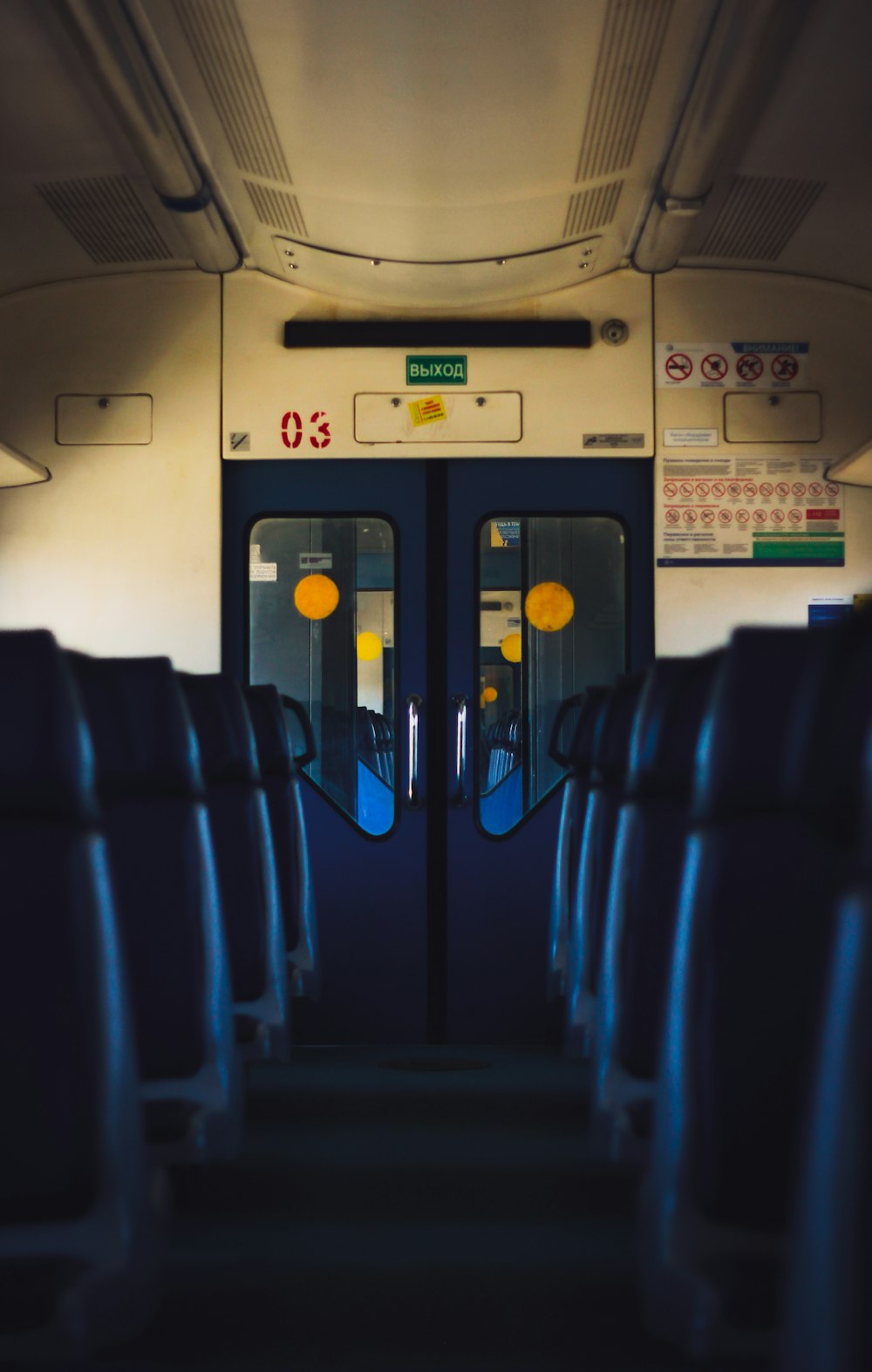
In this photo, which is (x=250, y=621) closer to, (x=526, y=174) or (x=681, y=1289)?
(x=526, y=174)

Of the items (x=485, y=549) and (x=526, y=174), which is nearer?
(x=526, y=174)

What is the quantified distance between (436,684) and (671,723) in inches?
121

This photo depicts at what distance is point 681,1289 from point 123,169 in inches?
140

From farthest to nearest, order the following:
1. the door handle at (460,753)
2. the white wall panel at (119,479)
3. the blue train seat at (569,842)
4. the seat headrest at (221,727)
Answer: the door handle at (460,753) → the white wall panel at (119,479) → the blue train seat at (569,842) → the seat headrest at (221,727)

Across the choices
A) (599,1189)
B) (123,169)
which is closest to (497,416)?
(123,169)

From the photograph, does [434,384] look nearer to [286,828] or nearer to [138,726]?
[286,828]

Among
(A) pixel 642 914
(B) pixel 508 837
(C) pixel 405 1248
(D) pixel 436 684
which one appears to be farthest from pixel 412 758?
(A) pixel 642 914

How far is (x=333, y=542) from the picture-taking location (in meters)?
4.89

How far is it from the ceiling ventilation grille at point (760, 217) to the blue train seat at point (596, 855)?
2.03 m

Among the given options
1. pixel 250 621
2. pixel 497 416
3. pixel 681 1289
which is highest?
pixel 497 416

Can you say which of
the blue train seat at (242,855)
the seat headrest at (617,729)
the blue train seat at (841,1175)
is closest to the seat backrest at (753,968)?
the blue train seat at (841,1175)

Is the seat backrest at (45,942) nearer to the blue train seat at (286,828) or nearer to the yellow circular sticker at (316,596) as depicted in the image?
the blue train seat at (286,828)

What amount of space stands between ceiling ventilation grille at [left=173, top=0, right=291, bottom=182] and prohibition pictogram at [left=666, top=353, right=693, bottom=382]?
1608 mm

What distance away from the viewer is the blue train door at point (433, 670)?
4801mm
